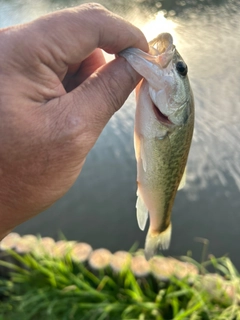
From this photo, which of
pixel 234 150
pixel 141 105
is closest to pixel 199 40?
pixel 234 150

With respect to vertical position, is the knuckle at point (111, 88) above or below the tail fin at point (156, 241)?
above

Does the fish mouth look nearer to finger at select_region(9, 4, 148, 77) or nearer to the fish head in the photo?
the fish head

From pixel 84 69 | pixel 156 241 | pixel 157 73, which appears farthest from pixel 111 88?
pixel 156 241

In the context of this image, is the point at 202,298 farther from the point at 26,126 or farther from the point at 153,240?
the point at 26,126

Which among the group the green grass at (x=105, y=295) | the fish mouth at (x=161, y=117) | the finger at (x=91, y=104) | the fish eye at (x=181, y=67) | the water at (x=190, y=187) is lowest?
the water at (x=190, y=187)

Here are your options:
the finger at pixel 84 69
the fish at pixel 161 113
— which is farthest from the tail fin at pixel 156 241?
the finger at pixel 84 69

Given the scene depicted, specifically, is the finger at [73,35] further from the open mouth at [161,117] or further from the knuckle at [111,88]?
the open mouth at [161,117]

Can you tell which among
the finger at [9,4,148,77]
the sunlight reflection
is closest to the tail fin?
the finger at [9,4,148,77]

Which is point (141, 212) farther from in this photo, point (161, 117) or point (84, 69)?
point (84, 69)
